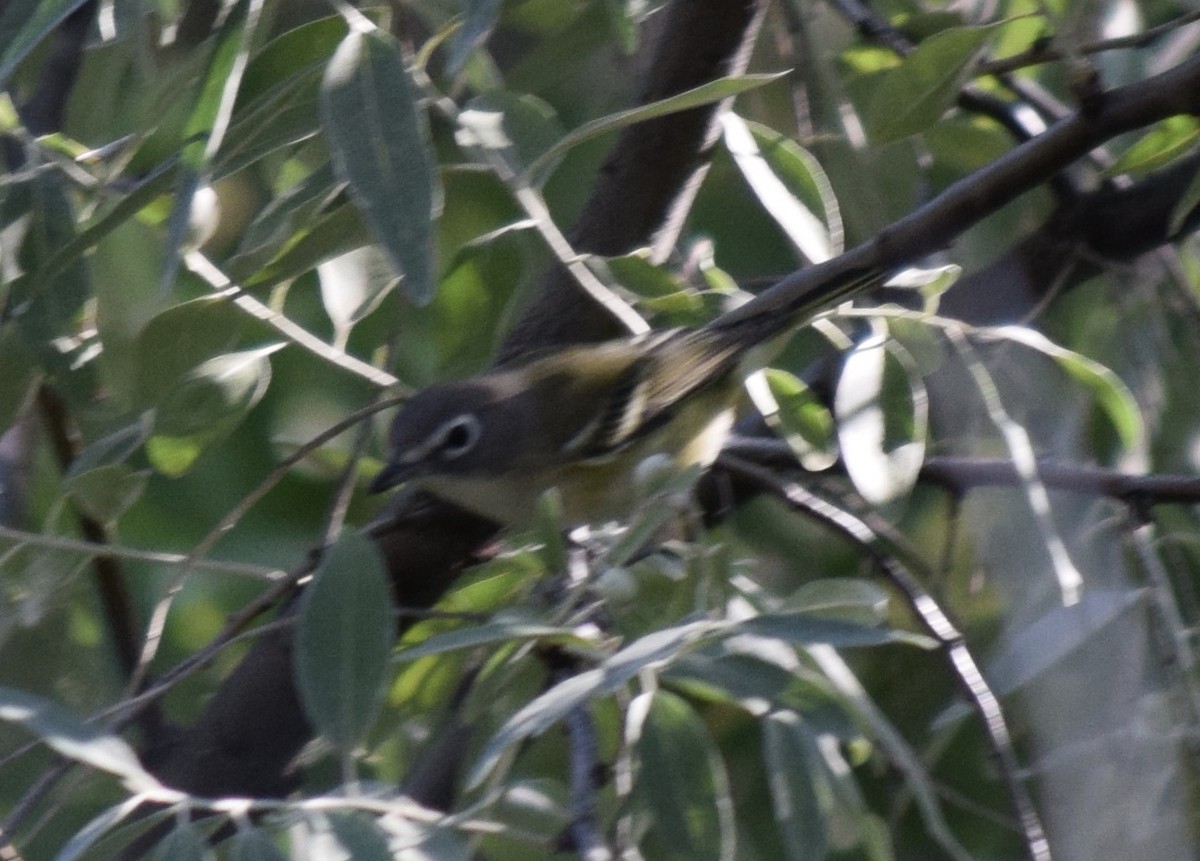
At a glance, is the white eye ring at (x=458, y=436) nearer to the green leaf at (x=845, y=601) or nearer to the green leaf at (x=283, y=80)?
the green leaf at (x=283, y=80)

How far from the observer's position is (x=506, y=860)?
1.44 m

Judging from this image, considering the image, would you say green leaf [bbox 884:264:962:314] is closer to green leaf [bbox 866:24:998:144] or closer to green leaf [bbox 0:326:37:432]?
green leaf [bbox 866:24:998:144]

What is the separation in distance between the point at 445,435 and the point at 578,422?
390 mm

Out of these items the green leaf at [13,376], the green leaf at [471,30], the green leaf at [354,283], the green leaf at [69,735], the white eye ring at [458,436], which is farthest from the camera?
the white eye ring at [458,436]

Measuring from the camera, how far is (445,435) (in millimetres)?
1930

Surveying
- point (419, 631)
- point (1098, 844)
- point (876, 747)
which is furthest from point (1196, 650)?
point (419, 631)

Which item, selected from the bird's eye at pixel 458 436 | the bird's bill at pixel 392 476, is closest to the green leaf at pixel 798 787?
the bird's bill at pixel 392 476

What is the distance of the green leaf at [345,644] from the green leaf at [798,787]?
32 cm

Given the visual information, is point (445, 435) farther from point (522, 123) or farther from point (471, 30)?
point (471, 30)

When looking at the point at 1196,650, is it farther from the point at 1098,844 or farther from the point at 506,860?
the point at 506,860

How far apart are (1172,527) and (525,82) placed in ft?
3.33

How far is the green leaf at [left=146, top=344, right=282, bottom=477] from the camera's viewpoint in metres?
1.37

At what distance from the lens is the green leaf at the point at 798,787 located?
1.13 m

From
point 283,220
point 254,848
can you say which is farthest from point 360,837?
point 283,220
